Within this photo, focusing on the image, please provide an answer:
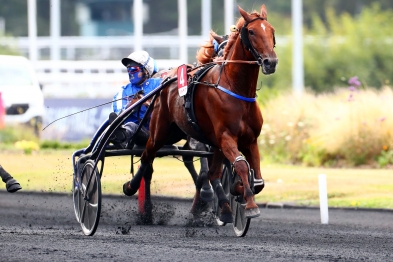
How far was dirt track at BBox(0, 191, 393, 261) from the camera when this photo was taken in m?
7.46

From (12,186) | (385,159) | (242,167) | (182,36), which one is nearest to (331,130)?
(385,159)

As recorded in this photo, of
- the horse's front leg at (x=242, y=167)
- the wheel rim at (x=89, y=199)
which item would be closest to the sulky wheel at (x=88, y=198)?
the wheel rim at (x=89, y=199)

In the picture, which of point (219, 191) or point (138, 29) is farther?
point (138, 29)

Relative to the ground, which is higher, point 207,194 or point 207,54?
point 207,54

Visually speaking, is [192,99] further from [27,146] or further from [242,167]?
[27,146]

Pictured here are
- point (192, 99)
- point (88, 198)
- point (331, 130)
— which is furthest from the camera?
point (331, 130)

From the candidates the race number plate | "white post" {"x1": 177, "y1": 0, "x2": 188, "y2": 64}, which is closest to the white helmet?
the race number plate

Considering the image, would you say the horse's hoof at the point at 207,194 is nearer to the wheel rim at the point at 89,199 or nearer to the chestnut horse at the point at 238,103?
the chestnut horse at the point at 238,103

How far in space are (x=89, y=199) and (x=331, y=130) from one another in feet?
26.8

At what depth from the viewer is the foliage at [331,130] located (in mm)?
16641

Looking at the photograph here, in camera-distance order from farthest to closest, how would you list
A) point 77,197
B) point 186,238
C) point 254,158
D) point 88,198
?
point 77,197
point 88,198
point 186,238
point 254,158

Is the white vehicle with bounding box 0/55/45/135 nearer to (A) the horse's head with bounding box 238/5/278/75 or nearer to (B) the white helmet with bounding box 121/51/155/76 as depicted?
(B) the white helmet with bounding box 121/51/155/76

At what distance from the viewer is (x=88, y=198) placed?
9453 mm

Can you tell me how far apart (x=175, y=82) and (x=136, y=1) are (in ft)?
48.1
